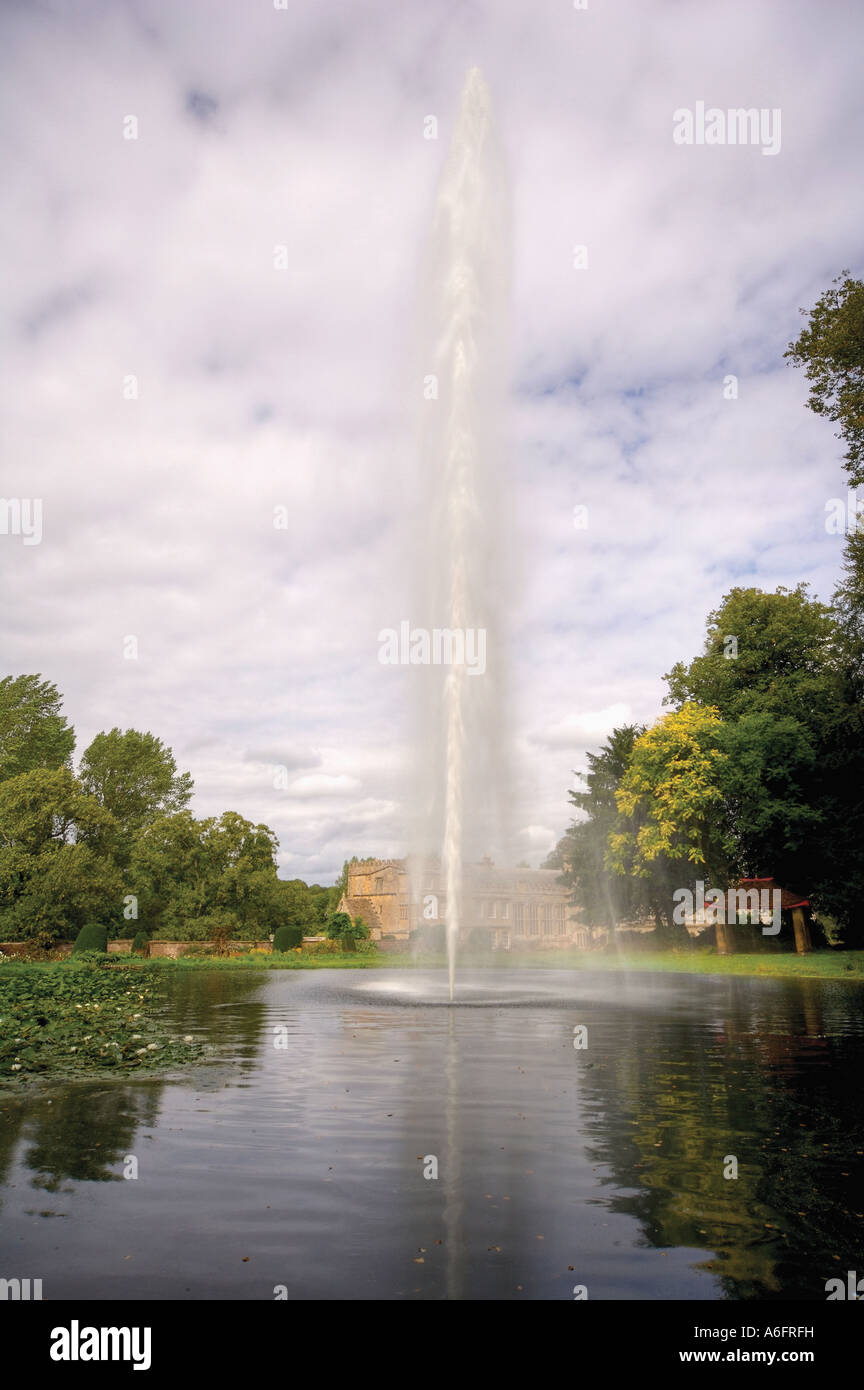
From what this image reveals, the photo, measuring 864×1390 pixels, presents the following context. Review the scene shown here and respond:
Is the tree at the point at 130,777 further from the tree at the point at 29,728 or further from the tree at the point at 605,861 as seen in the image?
the tree at the point at 605,861

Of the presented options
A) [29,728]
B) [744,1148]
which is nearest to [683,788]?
[744,1148]

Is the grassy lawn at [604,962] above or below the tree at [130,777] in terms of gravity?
below

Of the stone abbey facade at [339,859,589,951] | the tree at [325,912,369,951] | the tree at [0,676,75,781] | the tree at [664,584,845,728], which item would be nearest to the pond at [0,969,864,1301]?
the tree at [664,584,845,728]

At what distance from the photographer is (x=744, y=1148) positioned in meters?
9.18

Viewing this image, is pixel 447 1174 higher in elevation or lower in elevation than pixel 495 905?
higher

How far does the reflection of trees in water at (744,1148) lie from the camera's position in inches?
249

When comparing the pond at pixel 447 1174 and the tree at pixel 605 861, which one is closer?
the pond at pixel 447 1174

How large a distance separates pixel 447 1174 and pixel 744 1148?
3.14 m

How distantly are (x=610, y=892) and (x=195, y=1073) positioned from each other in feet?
176

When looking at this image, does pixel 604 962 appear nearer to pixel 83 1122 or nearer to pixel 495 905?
pixel 83 1122

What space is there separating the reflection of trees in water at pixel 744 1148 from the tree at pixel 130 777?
6956 cm

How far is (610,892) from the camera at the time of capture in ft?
211

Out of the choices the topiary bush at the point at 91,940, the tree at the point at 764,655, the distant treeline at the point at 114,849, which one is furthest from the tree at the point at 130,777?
the tree at the point at 764,655

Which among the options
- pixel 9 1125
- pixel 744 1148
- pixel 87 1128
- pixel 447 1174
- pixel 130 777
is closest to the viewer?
pixel 447 1174
